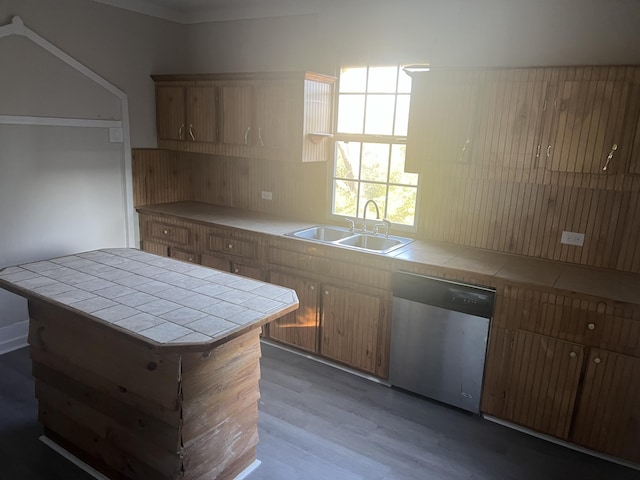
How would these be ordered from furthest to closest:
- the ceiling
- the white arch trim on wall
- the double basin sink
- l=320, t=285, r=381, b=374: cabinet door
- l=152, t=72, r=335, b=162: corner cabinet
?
the ceiling, l=152, t=72, r=335, b=162: corner cabinet, the double basin sink, the white arch trim on wall, l=320, t=285, r=381, b=374: cabinet door

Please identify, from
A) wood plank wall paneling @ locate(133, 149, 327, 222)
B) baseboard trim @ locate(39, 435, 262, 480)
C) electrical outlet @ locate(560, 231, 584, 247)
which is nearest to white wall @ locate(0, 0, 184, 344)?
wood plank wall paneling @ locate(133, 149, 327, 222)

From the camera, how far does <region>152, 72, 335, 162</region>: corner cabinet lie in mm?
3523

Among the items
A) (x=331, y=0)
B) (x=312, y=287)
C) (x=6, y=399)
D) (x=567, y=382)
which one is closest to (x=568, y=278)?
(x=567, y=382)

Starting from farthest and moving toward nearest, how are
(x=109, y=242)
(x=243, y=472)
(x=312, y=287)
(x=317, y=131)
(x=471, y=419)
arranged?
1. (x=109, y=242)
2. (x=317, y=131)
3. (x=312, y=287)
4. (x=471, y=419)
5. (x=243, y=472)

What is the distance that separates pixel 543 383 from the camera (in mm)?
2555

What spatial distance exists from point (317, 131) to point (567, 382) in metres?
2.37

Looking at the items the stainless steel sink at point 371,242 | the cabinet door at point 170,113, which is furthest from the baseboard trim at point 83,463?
the cabinet door at point 170,113

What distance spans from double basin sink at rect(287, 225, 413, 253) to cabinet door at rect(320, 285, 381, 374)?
362mm

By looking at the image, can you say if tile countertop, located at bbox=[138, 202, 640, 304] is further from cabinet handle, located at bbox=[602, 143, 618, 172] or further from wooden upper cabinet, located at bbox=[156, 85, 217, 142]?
wooden upper cabinet, located at bbox=[156, 85, 217, 142]

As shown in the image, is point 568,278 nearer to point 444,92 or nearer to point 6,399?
point 444,92

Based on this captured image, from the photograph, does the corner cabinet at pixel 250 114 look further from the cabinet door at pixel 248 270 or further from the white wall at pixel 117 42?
the cabinet door at pixel 248 270

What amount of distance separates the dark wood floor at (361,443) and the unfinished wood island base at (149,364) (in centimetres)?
18

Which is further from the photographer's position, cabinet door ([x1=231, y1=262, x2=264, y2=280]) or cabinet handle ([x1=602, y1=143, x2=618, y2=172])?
cabinet door ([x1=231, y1=262, x2=264, y2=280])

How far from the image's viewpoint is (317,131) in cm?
363
